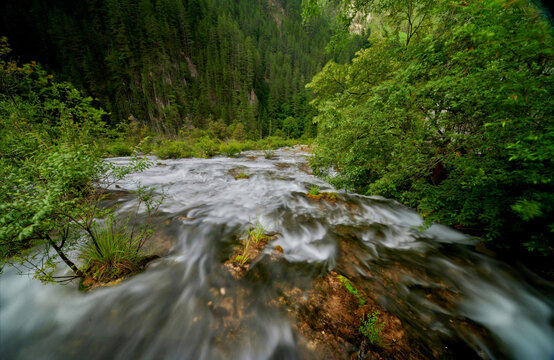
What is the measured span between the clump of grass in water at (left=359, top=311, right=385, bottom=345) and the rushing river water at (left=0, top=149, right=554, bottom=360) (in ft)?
1.39

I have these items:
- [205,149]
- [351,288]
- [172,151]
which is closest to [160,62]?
[205,149]

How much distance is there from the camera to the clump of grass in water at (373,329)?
76.3 inches

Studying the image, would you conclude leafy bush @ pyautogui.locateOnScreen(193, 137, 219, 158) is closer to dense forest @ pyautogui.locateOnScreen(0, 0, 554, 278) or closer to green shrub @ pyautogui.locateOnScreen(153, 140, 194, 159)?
dense forest @ pyautogui.locateOnScreen(0, 0, 554, 278)

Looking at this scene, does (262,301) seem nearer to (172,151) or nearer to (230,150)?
(172,151)

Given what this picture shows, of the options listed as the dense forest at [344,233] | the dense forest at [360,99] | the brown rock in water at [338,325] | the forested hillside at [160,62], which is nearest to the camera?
the brown rock in water at [338,325]

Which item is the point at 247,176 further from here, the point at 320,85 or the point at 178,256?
the point at 178,256

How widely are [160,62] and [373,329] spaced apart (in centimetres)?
6016

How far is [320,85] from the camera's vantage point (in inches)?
344

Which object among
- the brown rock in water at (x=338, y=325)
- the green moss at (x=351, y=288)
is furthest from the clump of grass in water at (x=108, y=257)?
the green moss at (x=351, y=288)

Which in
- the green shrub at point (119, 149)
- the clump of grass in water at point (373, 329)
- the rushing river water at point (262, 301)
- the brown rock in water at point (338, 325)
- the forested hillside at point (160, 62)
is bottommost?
the green shrub at point (119, 149)

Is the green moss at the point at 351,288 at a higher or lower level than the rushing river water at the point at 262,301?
higher

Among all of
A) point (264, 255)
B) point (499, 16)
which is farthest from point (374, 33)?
point (264, 255)

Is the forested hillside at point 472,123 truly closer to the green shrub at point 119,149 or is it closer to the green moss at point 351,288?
the green moss at point 351,288

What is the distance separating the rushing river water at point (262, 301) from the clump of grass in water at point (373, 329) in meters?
0.42
